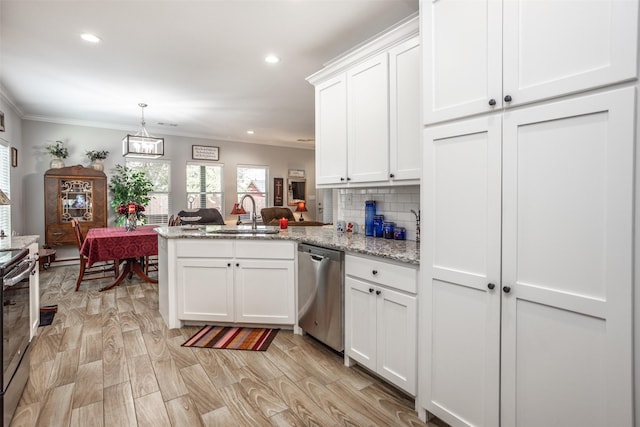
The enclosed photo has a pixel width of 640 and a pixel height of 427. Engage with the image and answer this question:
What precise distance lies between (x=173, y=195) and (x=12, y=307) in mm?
5340

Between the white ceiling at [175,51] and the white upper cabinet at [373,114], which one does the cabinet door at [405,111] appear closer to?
the white upper cabinet at [373,114]

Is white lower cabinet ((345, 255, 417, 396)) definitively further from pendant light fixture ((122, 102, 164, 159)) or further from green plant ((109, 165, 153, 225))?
green plant ((109, 165, 153, 225))

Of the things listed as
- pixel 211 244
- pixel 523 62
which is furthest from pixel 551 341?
pixel 211 244

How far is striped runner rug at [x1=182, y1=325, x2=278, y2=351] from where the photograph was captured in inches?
107

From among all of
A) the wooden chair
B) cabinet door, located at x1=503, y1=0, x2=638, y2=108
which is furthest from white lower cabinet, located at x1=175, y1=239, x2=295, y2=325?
the wooden chair

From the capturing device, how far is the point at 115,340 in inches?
111

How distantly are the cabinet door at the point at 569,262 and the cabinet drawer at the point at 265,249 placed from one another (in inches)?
70.2

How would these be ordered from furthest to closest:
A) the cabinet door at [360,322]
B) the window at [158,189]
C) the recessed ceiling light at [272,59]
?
the window at [158,189] → the recessed ceiling light at [272,59] → the cabinet door at [360,322]

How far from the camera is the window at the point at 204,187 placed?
23.3ft

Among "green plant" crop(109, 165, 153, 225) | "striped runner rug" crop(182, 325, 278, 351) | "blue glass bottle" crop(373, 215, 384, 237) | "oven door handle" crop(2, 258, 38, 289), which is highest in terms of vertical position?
"green plant" crop(109, 165, 153, 225)

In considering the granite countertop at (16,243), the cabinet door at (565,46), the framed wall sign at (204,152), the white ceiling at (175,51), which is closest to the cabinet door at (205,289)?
the granite countertop at (16,243)

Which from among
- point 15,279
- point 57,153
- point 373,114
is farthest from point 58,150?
point 373,114

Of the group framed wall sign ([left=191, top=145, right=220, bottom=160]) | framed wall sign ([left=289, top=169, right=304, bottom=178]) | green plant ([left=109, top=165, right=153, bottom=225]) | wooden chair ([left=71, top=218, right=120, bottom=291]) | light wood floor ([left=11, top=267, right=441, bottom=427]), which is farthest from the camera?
framed wall sign ([left=289, top=169, right=304, bottom=178])

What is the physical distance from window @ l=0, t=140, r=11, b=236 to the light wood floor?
8.28ft
